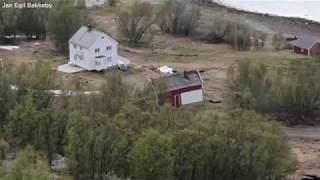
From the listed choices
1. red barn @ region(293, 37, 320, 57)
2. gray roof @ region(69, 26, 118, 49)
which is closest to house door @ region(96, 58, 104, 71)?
gray roof @ region(69, 26, 118, 49)

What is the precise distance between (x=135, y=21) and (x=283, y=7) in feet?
60.6

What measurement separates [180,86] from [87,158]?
14556 millimetres

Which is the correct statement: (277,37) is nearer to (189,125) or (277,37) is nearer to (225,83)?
(225,83)

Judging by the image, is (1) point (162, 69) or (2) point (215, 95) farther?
(1) point (162, 69)

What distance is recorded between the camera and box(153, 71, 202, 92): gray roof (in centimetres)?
3982

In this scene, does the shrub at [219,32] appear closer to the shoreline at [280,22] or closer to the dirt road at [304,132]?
the shoreline at [280,22]

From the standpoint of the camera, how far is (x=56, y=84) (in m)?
37.1

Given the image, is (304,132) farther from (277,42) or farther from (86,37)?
(277,42)

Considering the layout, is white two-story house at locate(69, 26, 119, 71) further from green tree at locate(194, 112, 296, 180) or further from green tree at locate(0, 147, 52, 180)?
green tree at locate(0, 147, 52, 180)

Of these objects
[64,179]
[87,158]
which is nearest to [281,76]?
[87,158]

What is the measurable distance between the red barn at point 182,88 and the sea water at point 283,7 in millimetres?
25229

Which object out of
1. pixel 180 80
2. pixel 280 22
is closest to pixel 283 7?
pixel 280 22

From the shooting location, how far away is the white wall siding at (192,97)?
1599 inches

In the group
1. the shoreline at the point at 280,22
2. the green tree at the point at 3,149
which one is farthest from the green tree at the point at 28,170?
the shoreline at the point at 280,22
